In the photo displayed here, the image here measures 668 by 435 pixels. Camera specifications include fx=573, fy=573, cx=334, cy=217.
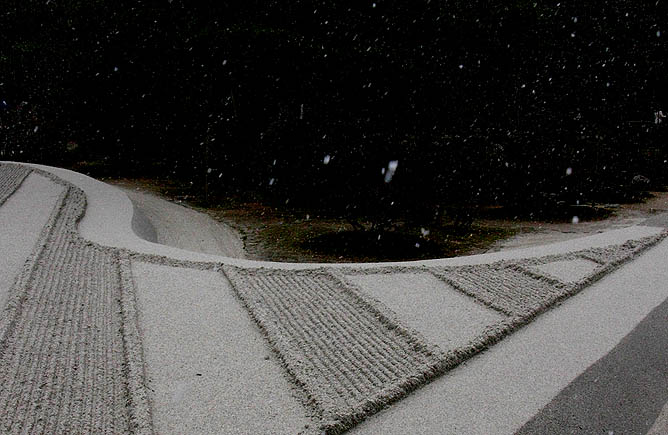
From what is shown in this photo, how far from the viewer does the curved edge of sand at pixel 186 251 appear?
2.21 m

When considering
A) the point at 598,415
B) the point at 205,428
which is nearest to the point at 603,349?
the point at 598,415

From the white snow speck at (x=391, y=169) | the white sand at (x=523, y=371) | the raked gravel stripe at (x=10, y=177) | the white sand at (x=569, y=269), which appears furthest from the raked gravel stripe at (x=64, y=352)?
the white snow speck at (x=391, y=169)

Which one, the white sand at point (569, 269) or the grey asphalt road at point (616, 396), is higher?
the white sand at point (569, 269)

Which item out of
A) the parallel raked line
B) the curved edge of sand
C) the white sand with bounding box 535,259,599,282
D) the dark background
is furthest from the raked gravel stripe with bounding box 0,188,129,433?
the dark background

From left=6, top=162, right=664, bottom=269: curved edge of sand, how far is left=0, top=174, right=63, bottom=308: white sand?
208 mm

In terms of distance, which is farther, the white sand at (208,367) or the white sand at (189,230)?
the white sand at (189,230)

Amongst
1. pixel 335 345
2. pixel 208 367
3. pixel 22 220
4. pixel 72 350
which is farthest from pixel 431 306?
pixel 22 220

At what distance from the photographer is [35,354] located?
1.25 m

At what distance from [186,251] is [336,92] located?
16.1 feet

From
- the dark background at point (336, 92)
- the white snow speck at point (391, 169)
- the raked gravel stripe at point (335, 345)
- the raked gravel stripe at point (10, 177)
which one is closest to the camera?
the raked gravel stripe at point (335, 345)

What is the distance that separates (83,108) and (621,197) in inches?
295

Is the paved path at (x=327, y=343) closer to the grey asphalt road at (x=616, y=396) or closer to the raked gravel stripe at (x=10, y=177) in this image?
the grey asphalt road at (x=616, y=396)

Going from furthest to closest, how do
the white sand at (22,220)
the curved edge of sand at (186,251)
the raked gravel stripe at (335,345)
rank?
the curved edge of sand at (186,251) < the white sand at (22,220) < the raked gravel stripe at (335,345)

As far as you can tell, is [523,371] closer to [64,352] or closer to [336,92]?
[64,352]
